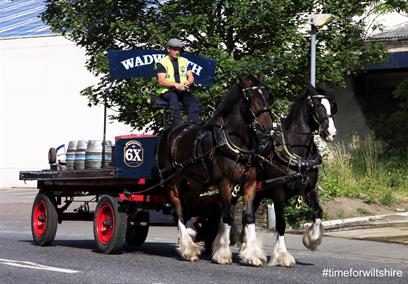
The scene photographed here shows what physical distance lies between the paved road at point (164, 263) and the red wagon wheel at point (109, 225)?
0.57 feet

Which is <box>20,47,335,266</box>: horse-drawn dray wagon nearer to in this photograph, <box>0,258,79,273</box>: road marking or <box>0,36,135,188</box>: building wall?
<box>0,258,79,273</box>: road marking

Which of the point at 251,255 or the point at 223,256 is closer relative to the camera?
the point at 251,255

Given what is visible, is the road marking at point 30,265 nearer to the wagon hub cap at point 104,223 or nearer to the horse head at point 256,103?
the wagon hub cap at point 104,223

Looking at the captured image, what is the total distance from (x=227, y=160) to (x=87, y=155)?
10.9 ft

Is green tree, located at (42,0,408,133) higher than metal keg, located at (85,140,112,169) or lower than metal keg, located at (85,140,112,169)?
higher

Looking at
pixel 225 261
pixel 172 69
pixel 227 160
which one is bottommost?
pixel 225 261

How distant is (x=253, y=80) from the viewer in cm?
1255

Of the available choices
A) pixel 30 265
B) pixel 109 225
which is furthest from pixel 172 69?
pixel 30 265

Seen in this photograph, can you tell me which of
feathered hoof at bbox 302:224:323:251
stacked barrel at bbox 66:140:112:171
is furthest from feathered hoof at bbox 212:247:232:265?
stacked barrel at bbox 66:140:112:171

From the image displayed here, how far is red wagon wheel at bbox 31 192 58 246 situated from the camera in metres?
15.1

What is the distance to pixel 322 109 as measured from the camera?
12.9 m

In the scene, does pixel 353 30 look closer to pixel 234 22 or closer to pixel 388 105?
pixel 234 22

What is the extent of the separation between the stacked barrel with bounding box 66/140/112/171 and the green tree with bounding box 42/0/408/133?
13.3ft

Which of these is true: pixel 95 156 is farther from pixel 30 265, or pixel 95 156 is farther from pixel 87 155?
pixel 30 265
